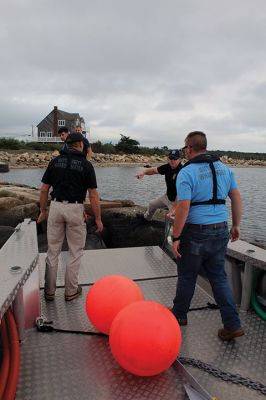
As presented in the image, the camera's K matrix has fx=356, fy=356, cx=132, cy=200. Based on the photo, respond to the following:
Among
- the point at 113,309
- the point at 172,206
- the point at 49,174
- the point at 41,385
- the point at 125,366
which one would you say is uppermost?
the point at 49,174

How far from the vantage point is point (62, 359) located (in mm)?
2920

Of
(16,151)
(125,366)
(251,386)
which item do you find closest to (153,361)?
(125,366)

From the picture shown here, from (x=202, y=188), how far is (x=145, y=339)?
1.32m

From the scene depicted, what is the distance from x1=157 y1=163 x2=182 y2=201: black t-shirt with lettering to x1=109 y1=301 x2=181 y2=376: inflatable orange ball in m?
2.98

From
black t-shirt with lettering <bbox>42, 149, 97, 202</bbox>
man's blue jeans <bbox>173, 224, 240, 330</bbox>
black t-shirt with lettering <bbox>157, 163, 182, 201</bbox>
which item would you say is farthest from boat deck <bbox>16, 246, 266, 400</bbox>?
black t-shirt with lettering <bbox>157, 163, 182, 201</bbox>

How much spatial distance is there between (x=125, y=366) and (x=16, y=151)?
6562 centimetres

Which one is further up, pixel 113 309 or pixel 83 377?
pixel 113 309

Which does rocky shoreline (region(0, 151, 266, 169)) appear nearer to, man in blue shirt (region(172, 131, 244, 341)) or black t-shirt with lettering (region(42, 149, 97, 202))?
black t-shirt with lettering (region(42, 149, 97, 202))

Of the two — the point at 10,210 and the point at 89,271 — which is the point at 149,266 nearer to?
the point at 89,271

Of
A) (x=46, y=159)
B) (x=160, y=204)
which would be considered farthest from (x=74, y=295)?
(x=46, y=159)

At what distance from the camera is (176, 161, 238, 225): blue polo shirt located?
3.00 metres

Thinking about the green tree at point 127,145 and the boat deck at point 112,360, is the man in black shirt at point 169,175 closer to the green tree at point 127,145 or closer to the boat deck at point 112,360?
the boat deck at point 112,360

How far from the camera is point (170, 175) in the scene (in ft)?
17.6

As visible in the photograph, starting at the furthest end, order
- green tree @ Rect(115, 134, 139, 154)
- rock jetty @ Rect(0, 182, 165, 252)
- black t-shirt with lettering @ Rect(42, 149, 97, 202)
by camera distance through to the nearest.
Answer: green tree @ Rect(115, 134, 139, 154) → rock jetty @ Rect(0, 182, 165, 252) → black t-shirt with lettering @ Rect(42, 149, 97, 202)
